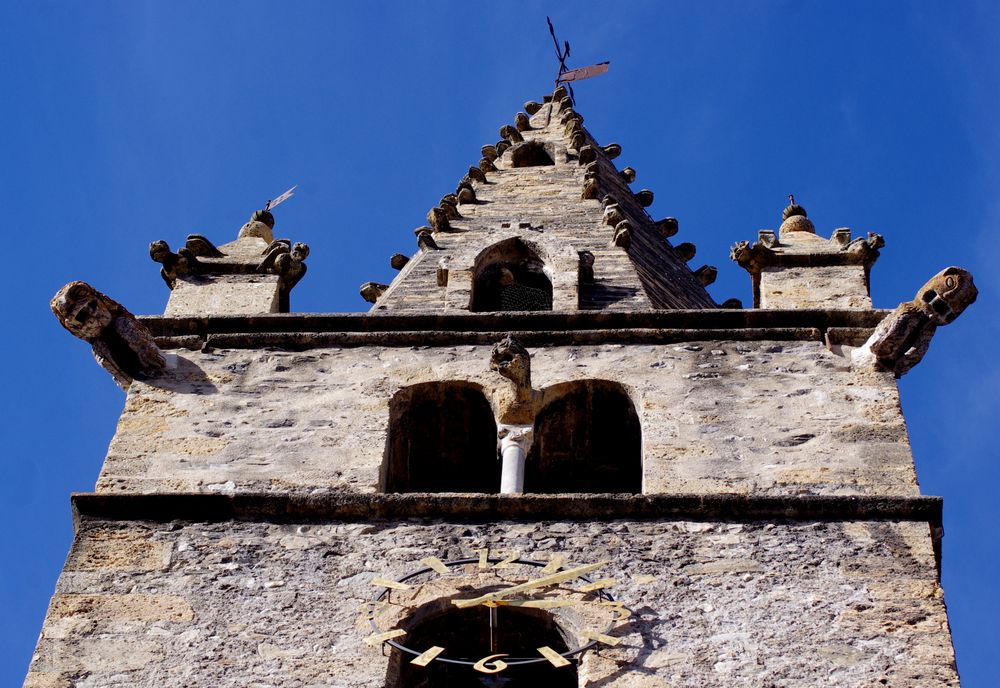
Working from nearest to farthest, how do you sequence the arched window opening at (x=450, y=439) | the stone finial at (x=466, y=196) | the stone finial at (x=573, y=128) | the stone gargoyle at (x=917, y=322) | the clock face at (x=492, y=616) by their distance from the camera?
the clock face at (x=492, y=616) → the stone gargoyle at (x=917, y=322) → the arched window opening at (x=450, y=439) → the stone finial at (x=466, y=196) → the stone finial at (x=573, y=128)

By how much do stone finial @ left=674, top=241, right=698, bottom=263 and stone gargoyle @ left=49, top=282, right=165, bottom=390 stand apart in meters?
7.75

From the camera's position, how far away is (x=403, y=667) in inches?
448

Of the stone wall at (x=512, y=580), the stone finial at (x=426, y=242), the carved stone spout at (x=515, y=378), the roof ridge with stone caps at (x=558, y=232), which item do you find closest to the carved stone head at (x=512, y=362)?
the carved stone spout at (x=515, y=378)

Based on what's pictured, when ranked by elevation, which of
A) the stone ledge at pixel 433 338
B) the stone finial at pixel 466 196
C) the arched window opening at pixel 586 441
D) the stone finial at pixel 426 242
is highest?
the stone finial at pixel 466 196

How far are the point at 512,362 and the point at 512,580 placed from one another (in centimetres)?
227

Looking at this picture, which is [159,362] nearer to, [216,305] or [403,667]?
[216,305]

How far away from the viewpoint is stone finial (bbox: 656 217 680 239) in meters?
21.5

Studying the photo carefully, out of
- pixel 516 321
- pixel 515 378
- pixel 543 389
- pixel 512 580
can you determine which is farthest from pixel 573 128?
pixel 512 580

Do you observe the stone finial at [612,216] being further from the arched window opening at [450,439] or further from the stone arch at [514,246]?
the arched window opening at [450,439]

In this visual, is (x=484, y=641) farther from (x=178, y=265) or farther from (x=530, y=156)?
(x=530, y=156)

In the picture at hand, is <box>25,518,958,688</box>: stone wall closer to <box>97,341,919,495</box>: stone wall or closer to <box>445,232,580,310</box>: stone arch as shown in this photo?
<box>97,341,919,495</box>: stone wall

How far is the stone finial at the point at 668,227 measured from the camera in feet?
70.4

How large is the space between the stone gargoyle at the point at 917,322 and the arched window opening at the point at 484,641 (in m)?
3.43

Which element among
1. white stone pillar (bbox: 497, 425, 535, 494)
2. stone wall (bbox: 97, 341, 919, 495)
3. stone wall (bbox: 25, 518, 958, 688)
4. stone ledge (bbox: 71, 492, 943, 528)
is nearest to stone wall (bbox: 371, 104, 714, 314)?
stone wall (bbox: 97, 341, 919, 495)
